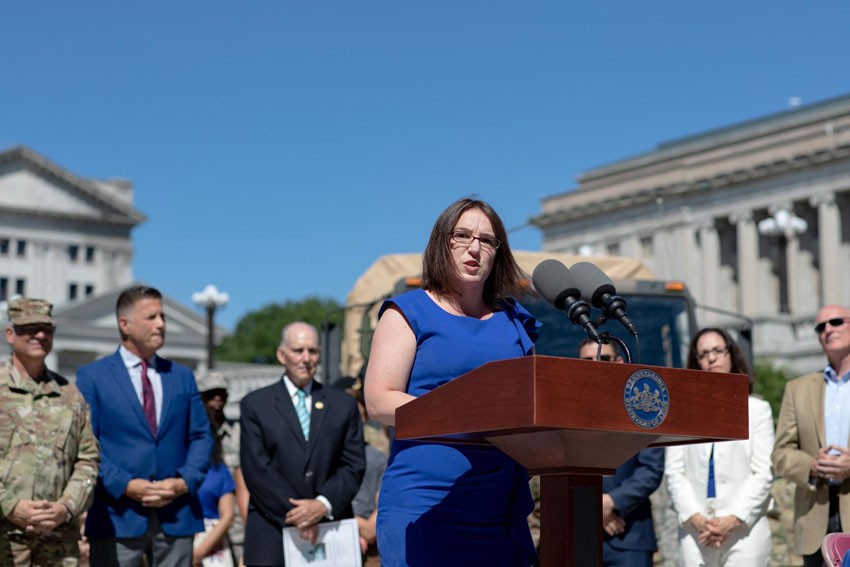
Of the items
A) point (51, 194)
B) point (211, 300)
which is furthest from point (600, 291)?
point (51, 194)

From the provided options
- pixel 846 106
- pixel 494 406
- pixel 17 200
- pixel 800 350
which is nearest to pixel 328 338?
pixel 494 406

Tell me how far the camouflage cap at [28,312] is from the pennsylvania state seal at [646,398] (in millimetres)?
4574

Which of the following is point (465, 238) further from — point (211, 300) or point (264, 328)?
point (264, 328)

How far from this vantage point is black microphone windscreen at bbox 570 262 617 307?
5000 mm

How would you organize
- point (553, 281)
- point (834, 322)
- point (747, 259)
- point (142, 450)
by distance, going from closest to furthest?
point (553, 281) < point (142, 450) < point (834, 322) < point (747, 259)

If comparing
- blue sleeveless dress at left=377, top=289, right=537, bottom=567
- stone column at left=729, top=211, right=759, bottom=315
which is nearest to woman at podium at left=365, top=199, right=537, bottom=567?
blue sleeveless dress at left=377, top=289, right=537, bottom=567

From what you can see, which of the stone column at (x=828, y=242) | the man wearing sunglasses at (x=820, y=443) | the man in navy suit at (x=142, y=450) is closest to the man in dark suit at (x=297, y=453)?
the man in navy suit at (x=142, y=450)

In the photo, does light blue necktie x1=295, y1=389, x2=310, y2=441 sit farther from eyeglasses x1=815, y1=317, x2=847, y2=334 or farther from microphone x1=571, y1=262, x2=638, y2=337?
microphone x1=571, y1=262, x2=638, y2=337

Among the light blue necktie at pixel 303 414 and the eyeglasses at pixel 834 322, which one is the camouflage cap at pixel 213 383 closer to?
the light blue necktie at pixel 303 414

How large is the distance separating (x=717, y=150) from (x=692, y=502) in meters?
83.0

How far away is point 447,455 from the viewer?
4973 millimetres

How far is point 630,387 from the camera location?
14.1 feet

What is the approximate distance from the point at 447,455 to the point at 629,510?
4.25 m

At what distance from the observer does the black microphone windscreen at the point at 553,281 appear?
504 centimetres
